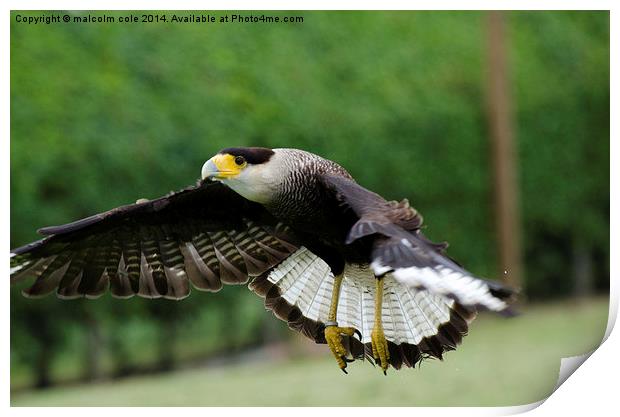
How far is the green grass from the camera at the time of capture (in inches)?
134

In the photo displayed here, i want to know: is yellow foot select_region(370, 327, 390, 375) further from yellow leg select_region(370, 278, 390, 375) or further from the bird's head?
the bird's head

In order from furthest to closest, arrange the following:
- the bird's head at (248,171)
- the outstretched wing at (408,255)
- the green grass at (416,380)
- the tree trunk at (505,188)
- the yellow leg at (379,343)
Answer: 1. the tree trunk at (505,188)
2. the green grass at (416,380)
3. the yellow leg at (379,343)
4. the bird's head at (248,171)
5. the outstretched wing at (408,255)

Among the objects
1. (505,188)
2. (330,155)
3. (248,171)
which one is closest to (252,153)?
(248,171)

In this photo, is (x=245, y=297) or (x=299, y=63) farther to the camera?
(x=245, y=297)

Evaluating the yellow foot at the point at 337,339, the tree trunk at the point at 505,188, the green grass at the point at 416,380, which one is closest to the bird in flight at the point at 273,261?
the yellow foot at the point at 337,339

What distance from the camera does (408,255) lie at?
220cm

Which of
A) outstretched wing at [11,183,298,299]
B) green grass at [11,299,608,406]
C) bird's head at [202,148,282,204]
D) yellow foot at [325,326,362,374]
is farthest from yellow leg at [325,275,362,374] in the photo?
green grass at [11,299,608,406]

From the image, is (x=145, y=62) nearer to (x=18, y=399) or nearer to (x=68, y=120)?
(x=68, y=120)

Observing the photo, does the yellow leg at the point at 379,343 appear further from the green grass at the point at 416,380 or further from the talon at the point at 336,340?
the green grass at the point at 416,380

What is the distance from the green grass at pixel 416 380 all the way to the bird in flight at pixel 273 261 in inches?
23.4

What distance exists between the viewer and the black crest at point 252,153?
96.9 inches
